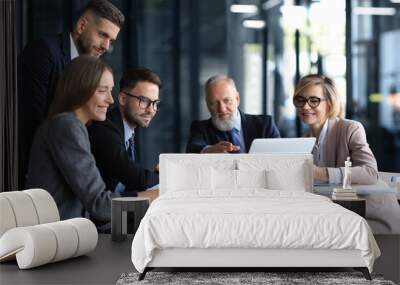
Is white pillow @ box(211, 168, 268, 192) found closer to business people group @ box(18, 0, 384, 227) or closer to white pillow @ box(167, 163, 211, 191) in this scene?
white pillow @ box(167, 163, 211, 191)

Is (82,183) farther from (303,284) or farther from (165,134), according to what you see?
(303,284)

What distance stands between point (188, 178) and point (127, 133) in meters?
1.60

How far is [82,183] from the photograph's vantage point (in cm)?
677

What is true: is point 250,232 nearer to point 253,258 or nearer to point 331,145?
point 253,258

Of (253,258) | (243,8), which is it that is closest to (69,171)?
(253,258)

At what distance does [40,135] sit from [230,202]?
2.61 metres

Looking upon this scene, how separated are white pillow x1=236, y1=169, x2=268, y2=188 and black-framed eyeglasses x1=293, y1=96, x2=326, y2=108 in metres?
1.52

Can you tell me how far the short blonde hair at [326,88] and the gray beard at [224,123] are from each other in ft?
2.31

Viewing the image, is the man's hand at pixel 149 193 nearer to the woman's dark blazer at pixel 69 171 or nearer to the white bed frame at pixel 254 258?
the woman's dark blazer at pixel 69 171

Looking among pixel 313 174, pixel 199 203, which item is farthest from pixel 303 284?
pixel 313 174

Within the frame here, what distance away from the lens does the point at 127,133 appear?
7.83m

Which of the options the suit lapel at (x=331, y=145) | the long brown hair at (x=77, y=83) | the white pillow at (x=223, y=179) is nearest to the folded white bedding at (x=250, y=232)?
the white pillow at (x=223, y=179)

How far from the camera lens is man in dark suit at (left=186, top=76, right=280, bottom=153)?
7.66 m

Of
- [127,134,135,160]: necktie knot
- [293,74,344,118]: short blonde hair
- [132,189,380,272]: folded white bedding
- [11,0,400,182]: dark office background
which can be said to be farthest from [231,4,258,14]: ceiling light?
[132,189,380,272]: folded white bedding
